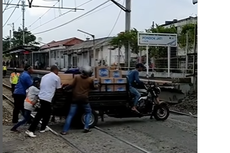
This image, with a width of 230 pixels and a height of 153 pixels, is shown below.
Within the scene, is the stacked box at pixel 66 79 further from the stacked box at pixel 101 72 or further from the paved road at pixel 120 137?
the paved road at pixel 120 137

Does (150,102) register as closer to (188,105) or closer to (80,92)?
(80,92)

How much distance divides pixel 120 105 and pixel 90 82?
139 centimetres

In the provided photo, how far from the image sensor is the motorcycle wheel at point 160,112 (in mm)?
10430

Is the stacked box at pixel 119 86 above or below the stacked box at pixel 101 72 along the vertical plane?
below

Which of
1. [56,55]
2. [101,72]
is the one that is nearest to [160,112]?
[101,72]

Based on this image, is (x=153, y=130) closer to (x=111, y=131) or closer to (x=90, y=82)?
(x=111, y=131)

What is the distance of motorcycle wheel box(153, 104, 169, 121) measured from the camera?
10.4m

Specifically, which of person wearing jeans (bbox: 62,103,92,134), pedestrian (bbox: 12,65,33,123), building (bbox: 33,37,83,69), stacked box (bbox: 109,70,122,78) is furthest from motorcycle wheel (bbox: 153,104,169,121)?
building (bbox: 33,37,83,69)

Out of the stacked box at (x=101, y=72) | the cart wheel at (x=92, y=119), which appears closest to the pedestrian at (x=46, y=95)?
the cart wheel at (x=92, y=119)

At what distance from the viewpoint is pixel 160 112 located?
34.7 ft

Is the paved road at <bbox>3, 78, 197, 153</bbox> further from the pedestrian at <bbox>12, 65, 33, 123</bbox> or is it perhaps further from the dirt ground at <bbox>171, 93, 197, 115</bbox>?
the dirt ground at <bbox>171, 93, 197, 115</bbox>

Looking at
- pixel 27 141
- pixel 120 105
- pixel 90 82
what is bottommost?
pixel 27 141
